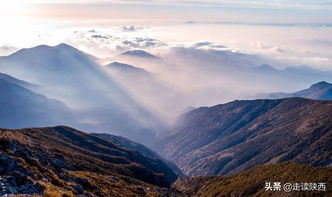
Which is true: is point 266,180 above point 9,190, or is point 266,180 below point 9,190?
below

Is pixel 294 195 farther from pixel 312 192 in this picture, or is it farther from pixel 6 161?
pixel 6 161

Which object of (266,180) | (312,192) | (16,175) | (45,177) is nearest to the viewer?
(16,175)

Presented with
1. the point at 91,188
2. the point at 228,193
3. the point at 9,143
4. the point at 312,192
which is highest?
the point at 9,143

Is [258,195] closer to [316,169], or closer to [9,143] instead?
[316,169]

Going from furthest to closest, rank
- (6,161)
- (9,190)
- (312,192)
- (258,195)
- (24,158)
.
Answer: (258,195) → (312,192) → (24,158) → (6,161) → (9,190)

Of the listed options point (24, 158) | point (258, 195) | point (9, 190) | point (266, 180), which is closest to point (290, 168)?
point (266, 180)

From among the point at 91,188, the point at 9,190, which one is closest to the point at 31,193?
the point at 9,190

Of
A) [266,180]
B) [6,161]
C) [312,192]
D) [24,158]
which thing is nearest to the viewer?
[6,161]

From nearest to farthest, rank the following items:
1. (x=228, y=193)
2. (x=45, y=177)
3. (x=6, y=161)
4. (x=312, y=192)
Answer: (x=6, y=161) < (x=45, y=177) < (x=312, y=192) < (x=228, y=193)

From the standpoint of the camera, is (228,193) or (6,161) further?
(228,193)
